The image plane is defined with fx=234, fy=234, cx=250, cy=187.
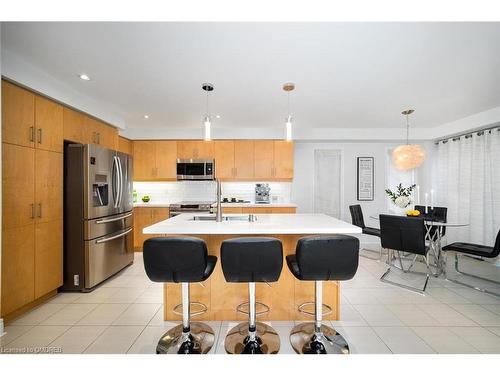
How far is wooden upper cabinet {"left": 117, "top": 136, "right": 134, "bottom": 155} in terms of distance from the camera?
4.42m

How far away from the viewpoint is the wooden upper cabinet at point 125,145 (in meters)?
4.42

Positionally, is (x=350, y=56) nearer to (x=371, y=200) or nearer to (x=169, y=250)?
(x=169, y=250)

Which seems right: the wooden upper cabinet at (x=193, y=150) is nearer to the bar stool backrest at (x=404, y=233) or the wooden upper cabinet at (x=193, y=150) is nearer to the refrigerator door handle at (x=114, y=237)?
the refrigerator door handle at (x=114, y=237)

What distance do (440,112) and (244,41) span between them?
3.61m

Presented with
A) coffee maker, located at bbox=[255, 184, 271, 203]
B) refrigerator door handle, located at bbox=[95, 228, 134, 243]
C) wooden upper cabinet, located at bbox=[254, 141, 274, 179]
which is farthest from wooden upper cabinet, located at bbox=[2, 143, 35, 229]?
coffee maker, located at bbox=[255, 184, 271, 203]

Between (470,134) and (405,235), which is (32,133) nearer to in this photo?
(405,235)

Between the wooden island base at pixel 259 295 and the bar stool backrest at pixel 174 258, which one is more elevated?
the bar stool backrest at pixel 174 258

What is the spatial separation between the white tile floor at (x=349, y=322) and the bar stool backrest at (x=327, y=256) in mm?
677

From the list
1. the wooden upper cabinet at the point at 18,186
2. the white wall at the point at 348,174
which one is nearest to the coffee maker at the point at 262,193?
the white wall at the point at 348,174

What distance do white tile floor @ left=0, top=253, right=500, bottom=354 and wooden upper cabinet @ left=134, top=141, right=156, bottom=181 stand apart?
2454 mm

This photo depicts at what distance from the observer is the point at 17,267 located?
7.27 ft

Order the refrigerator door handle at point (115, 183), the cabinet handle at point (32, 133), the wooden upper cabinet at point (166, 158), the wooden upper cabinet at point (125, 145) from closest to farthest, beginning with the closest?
the cabinet handle at point (32, 133) → the refrigerator door handle at point (115, 183) → the wooden upper cabinet at point (125, 145) → the wooden upper cabinet at point (166, 158)
